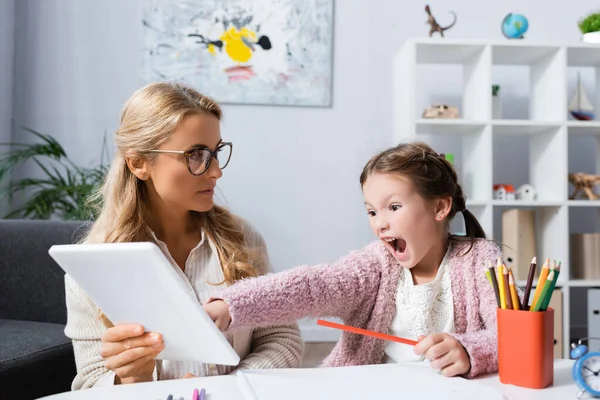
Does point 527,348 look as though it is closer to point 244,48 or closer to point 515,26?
point 515,26

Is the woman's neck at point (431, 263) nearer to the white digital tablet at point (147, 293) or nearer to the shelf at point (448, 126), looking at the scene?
the white digital tablet at point (147, 293)

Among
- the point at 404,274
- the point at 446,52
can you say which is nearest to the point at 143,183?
the point at 404,274

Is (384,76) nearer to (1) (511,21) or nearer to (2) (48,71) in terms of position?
(1) (511,21)

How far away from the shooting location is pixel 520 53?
2875 millimetres

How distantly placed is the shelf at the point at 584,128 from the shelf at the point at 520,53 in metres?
0.34

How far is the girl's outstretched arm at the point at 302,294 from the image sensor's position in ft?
3.12

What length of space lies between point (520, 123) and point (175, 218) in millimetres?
1981

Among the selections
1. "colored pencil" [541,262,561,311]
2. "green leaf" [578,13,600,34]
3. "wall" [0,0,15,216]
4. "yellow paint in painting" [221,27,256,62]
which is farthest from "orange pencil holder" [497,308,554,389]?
"wall" [0,0,15,216]

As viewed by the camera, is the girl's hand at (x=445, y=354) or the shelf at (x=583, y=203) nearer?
the girl's hand at (x=445, y=354)

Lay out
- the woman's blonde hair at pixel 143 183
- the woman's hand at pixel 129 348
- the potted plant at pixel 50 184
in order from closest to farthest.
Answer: the woman's hand at pixel 129 348 → the woman's blonde hair at pixel 143 183 → the potted plant at pixel 50 184

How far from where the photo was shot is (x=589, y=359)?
79 centimetres

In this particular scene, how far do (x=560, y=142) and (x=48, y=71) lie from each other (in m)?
2.58

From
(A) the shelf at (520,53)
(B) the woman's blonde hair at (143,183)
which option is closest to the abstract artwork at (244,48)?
(A) the shelf at (520,53)

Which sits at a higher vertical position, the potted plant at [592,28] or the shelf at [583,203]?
the potted plant at [592,28]
